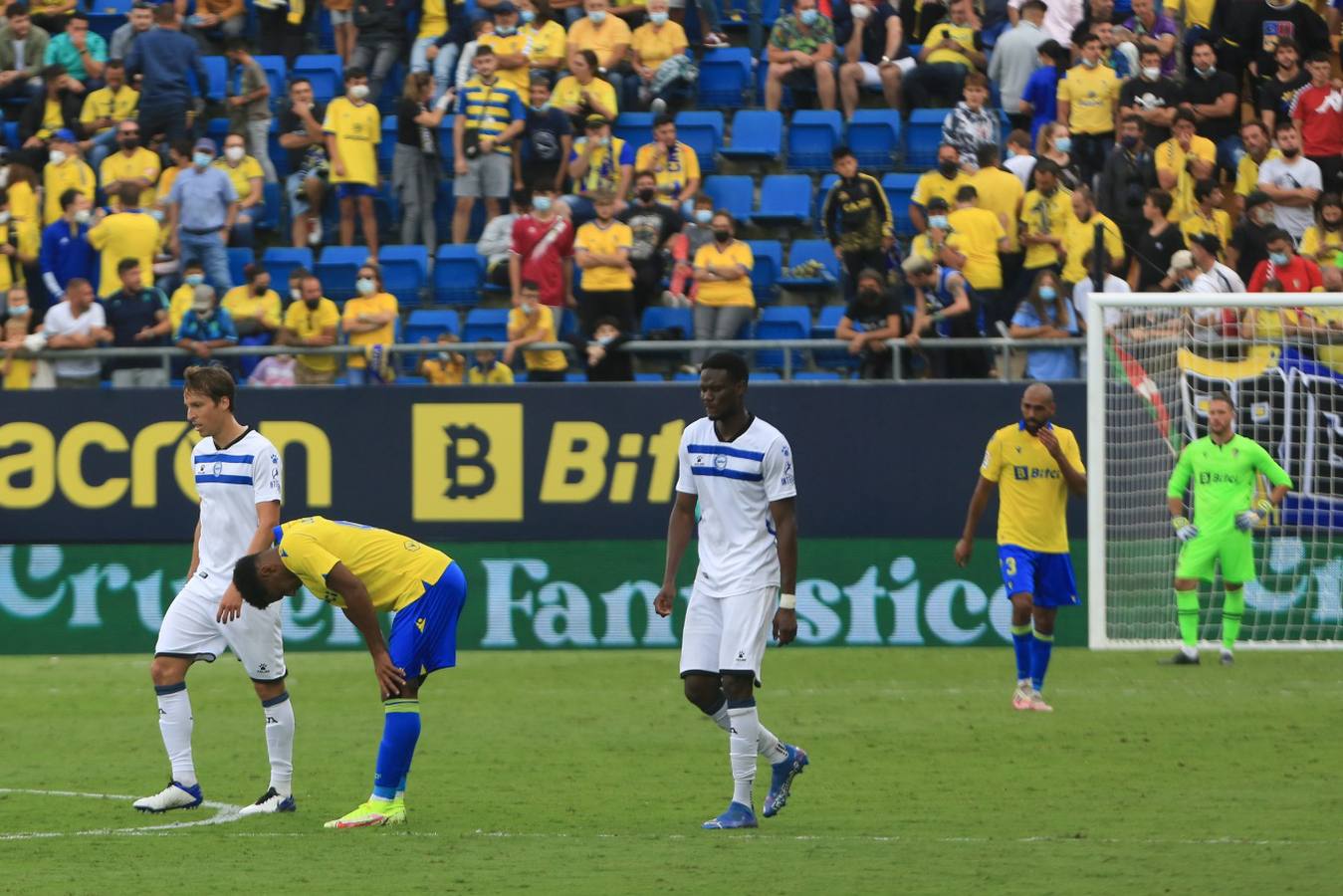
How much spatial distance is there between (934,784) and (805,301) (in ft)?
32.3

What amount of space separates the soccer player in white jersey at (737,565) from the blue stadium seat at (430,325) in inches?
418

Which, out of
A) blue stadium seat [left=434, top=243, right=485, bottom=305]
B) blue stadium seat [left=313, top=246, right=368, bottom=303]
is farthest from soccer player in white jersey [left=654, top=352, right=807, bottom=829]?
blue stadium seat [left=313, top=246, right=368, bottom=303]

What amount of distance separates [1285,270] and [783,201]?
17.8 feet

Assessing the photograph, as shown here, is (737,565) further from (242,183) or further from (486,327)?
(242,183)

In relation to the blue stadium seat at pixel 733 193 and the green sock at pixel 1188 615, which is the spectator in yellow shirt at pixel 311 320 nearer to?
the blue stadium seat at pixel 733 193

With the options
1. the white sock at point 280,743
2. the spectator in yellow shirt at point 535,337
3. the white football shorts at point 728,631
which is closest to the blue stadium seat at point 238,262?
the spectator in yellow shirt at point 535,337

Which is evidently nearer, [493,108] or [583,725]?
[583,725]

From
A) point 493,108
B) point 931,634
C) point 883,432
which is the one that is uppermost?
point 493,108

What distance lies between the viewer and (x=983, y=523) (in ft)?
58.7

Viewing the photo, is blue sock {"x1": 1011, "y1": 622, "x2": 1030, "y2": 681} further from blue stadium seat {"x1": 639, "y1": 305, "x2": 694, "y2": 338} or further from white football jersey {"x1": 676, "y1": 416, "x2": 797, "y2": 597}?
blue stadium seat {"x1": 639, "y1": 305, "x2": 694, "y2": 338}

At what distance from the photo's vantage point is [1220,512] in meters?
15.7

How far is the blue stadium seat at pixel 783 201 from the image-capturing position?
20.7 m

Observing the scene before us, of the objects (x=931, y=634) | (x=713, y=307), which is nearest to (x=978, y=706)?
(x=931, y=634)

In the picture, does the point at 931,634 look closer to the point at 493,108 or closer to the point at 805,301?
the point at 805,301
